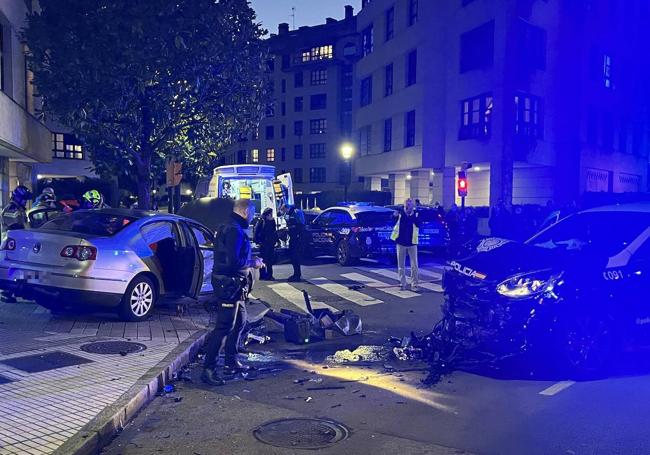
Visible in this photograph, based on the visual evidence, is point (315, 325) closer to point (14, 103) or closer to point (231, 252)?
point (231, 252)

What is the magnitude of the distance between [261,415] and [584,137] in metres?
31.6

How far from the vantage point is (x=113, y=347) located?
7.13 meters

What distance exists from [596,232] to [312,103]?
2448 inches

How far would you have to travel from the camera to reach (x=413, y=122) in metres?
33.3

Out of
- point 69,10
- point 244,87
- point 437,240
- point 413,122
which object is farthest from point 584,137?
point 69,10

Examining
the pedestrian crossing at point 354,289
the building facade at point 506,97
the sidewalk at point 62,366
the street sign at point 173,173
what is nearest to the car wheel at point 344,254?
the pedestrian crossing at point 354,289

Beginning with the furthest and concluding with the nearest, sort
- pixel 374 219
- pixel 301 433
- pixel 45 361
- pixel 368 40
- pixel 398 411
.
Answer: pixel 368 40 < pixel 374 219 < pixel 45 361 < pixel 398 411 < pixel 301 433

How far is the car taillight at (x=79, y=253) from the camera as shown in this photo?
8.10 metres

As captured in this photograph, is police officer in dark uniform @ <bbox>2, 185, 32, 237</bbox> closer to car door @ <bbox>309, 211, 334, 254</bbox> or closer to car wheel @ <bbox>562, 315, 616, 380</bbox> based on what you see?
car door @ <bbox>309, 211, 334, 254</bbox>

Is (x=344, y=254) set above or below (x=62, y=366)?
above

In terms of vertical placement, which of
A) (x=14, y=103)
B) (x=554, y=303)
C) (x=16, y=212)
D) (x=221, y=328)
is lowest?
(x=221, y=328)

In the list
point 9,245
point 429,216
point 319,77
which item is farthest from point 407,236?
point 319,77

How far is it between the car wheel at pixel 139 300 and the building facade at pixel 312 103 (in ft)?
184

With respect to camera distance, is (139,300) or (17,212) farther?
(17,212)
